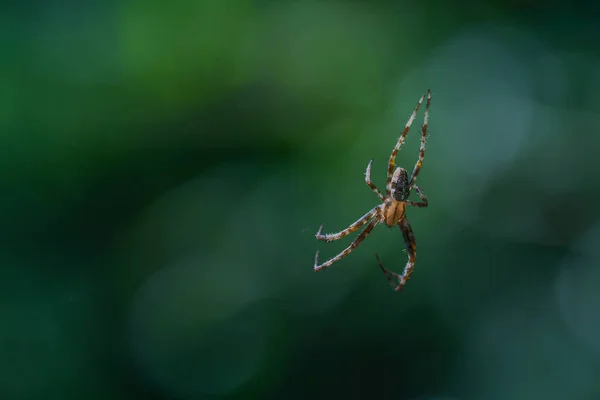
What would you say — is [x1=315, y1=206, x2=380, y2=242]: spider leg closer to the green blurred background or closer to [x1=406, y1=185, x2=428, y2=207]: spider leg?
[x1=406, y1=185, x2=428, y2=207]: spider leg

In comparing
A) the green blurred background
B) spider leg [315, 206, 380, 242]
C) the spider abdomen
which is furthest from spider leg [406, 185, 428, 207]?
the green blurred background

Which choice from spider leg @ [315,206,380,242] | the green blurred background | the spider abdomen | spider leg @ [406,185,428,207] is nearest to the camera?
spider leg @ [406,185,428,207]

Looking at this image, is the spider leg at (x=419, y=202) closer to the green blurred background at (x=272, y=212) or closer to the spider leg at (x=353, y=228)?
the spider leg at (x=353, y=228)

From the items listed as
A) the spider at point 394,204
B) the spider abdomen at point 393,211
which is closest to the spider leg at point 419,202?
the spider at point 394,204

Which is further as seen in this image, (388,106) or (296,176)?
(388,106)

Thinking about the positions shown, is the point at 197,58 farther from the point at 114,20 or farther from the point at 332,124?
the point at 332,124

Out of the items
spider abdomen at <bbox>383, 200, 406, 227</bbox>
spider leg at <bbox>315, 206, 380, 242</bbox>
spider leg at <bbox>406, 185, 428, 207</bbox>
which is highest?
spider leg at <bbox>315, 206, 380, 242</bbox>

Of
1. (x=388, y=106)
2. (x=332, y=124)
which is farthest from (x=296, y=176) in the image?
(x=388, y=106)
